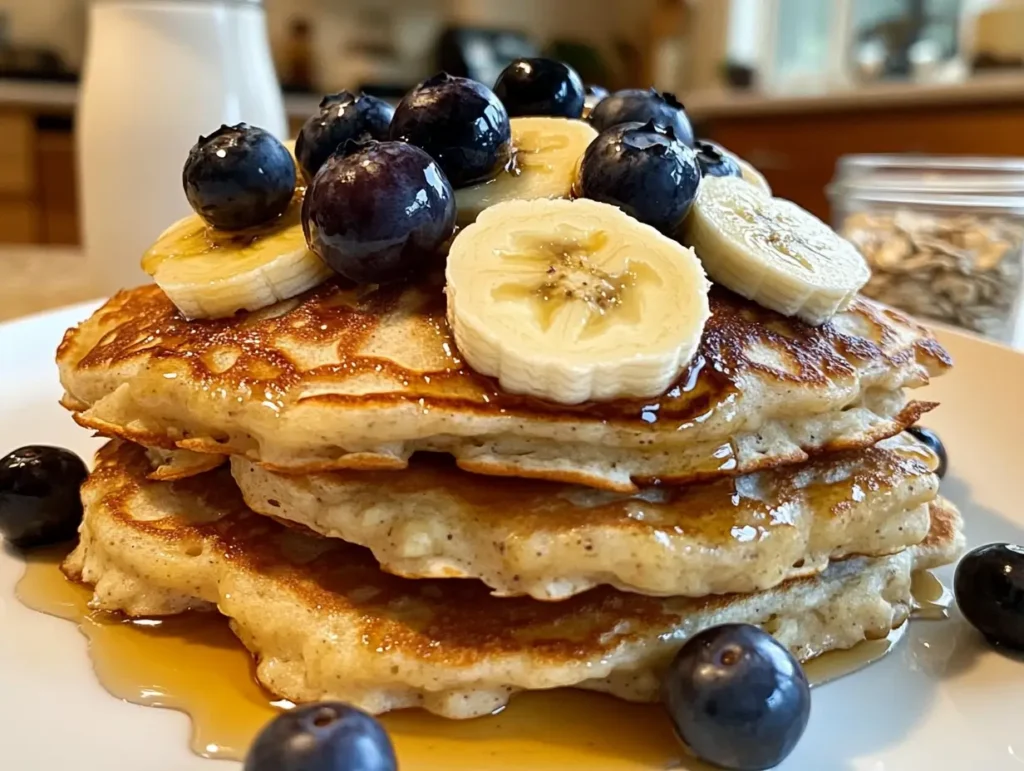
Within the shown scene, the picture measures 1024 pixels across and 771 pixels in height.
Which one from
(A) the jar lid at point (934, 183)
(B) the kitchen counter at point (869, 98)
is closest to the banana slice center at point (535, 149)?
(A) the jar lid at point (934, 183)

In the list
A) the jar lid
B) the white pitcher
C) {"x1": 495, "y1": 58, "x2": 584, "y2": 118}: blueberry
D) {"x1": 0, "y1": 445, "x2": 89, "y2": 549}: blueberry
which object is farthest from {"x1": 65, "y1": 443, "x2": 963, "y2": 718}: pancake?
the jar lid

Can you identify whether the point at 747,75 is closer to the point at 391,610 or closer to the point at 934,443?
the point at 934,443

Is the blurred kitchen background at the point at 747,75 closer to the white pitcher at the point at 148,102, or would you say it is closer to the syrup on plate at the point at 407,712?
the white pitcher at the point at 148,102

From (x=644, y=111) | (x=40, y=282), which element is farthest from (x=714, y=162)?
(x=40, y=282)

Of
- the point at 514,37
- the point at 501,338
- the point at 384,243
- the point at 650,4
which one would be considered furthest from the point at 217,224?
the point at 650,4

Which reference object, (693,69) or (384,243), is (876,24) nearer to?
(693,69)
